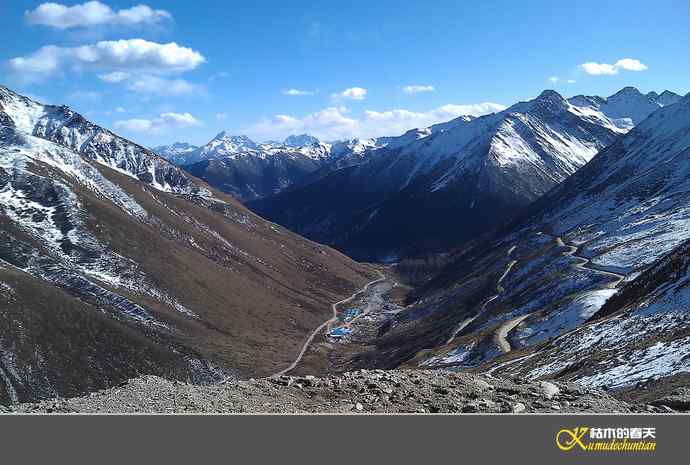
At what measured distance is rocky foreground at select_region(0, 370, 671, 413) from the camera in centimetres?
2217

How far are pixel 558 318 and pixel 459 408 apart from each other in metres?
59.1

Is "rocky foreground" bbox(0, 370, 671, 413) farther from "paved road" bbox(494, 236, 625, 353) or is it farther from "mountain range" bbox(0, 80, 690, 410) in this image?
"paved road" bbox(494, 236, 625, 353)

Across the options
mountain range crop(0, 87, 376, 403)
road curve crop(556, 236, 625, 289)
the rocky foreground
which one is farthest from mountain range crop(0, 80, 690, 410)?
the rocky foreground

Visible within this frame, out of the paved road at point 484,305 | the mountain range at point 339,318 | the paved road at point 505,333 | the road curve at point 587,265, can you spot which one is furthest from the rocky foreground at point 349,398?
the paved road at point 484,305

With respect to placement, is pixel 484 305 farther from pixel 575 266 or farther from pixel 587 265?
pixel 587 265

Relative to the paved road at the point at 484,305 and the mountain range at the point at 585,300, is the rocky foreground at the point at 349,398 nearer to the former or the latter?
the mountain range at the point at 585,300

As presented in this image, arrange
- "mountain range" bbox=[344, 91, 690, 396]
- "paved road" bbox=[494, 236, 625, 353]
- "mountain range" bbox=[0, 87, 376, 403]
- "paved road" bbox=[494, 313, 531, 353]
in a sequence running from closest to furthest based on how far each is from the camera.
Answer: "mountain range" bbox=[344, 91, 690, 396] < "paved road" bbox=[494, 313, 531, 353] < "paved road" bbox=[494, 236, 625, 353] < "mountain range" bbox=[0, 87, 376, 403]

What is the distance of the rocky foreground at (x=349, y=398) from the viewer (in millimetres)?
22172

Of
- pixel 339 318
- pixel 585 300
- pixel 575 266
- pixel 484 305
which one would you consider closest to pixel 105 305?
pixel 339 318

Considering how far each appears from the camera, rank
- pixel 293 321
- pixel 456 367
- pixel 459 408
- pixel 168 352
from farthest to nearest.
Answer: pixel 293 321
pixel 168 352
pixel 456 367
pixel 459 408

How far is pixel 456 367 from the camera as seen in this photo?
244ft

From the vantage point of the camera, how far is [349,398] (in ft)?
78.5
